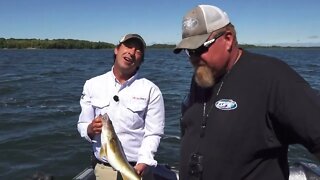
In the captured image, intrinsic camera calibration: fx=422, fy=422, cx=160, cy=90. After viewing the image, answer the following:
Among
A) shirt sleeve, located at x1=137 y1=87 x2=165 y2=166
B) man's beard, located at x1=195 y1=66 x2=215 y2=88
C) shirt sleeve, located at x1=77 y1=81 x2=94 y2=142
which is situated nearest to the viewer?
man's beard, located at x1=195 y1=66 x2=215 y2=88

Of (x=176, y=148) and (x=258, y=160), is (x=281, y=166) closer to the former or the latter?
(x=258, y=160)

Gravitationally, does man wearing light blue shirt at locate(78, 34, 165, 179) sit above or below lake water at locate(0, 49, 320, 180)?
above

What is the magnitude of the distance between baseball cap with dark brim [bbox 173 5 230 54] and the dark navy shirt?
1.05 ft

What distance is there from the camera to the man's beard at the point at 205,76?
3.20 metres

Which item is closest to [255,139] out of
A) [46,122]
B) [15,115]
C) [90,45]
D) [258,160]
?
[258,160]

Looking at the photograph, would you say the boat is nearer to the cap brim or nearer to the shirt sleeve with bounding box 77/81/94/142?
the shirt sleeve with bounding box 77/81/94/142

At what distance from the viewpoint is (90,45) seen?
568ft

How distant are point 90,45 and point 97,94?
171 m

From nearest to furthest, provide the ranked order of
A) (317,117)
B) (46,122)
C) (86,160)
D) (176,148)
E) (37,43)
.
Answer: (317,117) < (86,160) < (176,148) < (46,122) < (37,43)

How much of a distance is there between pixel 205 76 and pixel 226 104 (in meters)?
0.28

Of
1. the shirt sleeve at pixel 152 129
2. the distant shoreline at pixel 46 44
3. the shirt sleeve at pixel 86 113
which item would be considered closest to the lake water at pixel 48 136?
the shirt sleeve at pixel 152 129

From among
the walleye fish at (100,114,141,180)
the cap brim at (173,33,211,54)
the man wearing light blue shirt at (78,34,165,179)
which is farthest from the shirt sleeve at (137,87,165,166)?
the cap brim at (173,33,211,54)

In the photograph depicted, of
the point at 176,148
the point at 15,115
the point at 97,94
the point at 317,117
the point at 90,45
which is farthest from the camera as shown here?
the point at 90,45

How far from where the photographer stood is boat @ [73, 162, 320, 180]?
220 inches
